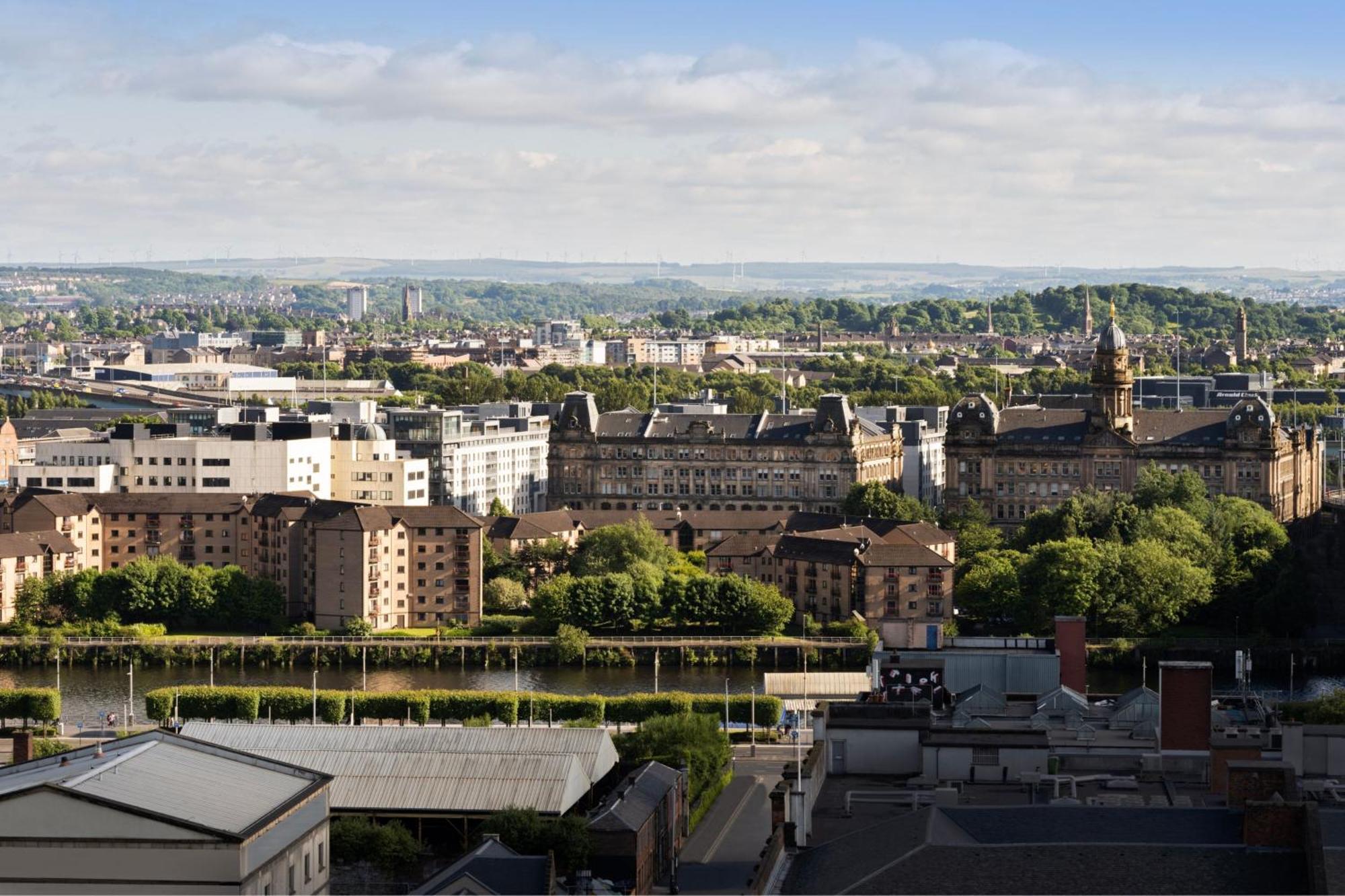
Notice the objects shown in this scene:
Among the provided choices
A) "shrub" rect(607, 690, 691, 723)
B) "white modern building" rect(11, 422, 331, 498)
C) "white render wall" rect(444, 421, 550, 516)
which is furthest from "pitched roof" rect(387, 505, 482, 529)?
"white render wall" rect(444, 421, 550, 516)

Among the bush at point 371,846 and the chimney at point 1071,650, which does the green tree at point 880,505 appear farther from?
the bush at point 371,846

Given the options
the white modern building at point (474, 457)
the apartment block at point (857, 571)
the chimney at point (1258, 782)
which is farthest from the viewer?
the white modern building at point (474, 457)

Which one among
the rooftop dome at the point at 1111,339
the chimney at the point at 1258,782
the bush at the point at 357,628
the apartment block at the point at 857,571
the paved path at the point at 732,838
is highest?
the rooftop dome at the point at 1111,339

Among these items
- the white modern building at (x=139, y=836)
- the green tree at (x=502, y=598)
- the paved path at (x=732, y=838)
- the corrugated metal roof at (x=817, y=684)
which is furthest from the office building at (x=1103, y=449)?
the white modern building at (x=139, y=836)

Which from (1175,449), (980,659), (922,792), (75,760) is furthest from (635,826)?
(1175,449)

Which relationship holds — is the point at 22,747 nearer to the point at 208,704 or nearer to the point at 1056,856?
the point at 208,704

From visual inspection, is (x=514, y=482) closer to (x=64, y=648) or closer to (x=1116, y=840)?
(x=64, y=648)
